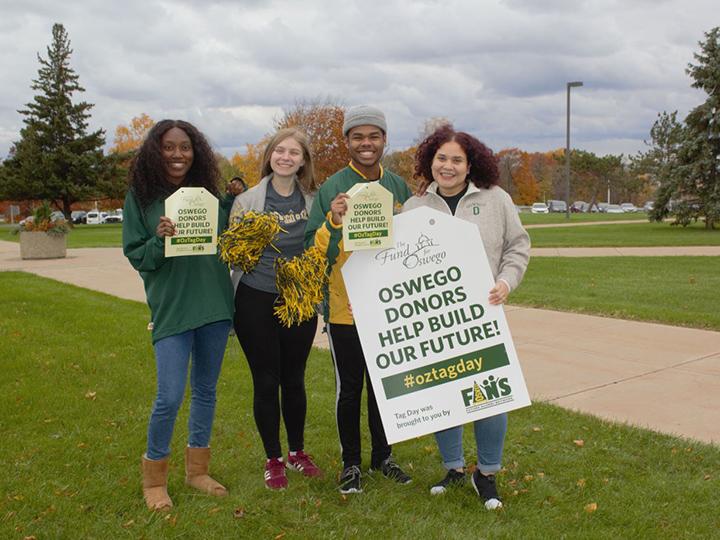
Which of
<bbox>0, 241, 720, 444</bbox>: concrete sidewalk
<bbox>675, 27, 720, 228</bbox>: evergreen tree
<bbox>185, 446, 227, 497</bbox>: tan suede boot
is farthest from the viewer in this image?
<bbox>675, 27, 720, 228</bbox>: evergreen tree

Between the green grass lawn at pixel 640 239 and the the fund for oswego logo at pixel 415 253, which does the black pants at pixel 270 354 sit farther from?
the green grass lawn at pixel 640 239

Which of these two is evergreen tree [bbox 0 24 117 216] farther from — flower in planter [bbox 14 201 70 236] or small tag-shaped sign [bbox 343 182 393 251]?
small tag-shaped sign [bbox 343 182 393 251]

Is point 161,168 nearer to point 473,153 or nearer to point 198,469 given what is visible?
point 473,153

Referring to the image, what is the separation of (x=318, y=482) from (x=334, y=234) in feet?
4.93

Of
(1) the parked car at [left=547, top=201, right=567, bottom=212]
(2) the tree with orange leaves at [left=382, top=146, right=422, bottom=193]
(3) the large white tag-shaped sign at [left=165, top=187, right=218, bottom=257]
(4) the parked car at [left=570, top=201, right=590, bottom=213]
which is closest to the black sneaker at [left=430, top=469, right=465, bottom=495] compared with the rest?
(3) the large white tag-shaped sign at [left=165, top=187, right=218, bottom=257]

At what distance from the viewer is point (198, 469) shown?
4070mm

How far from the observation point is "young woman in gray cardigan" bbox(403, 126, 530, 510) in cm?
368

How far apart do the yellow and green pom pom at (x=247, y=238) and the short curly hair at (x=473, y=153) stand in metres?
0.94

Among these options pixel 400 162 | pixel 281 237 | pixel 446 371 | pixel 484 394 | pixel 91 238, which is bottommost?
pixel 91 238

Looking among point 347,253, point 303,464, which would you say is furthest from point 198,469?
point 347,253

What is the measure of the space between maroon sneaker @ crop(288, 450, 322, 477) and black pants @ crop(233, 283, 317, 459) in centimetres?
24

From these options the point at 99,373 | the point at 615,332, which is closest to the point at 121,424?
the point at 99,373

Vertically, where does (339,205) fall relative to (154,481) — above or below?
above

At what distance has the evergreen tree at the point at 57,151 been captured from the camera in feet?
151
